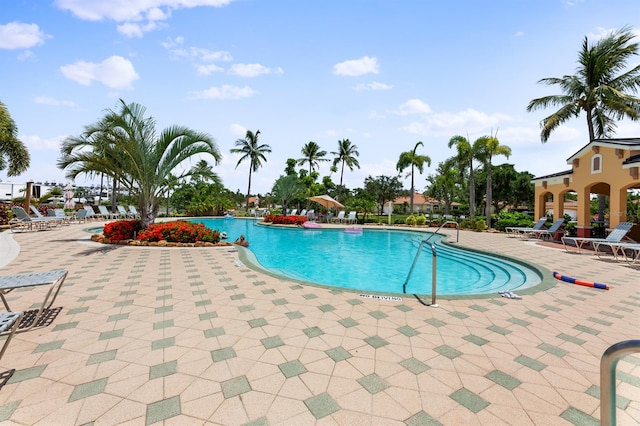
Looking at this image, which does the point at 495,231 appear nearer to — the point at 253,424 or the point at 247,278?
the point at 247,278

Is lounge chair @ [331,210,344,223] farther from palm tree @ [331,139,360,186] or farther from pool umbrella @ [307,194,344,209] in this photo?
palm tree @ [331,139,360,186]

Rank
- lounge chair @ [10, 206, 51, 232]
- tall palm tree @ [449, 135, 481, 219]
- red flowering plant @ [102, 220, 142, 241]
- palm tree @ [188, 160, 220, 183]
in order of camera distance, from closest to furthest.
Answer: red flowering plant @ [102, 220, 142, 241], palm tree @ [188, 160, 220, 183], lounge chair @ [10, 206, 51, 232], tall palm tree @ [449, 135, 481, 219]

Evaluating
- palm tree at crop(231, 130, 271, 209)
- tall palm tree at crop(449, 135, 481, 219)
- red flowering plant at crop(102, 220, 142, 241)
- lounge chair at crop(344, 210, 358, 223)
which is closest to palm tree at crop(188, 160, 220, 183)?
red flowering plant at crop(102, 220, 142, 241)

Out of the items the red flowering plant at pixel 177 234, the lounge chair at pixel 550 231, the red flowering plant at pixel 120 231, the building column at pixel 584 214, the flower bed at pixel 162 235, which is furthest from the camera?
the lounge chair at pixel 550 231

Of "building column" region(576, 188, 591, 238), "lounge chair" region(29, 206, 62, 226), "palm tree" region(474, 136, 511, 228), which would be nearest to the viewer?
"building column" region(576, 188, 591, 238)

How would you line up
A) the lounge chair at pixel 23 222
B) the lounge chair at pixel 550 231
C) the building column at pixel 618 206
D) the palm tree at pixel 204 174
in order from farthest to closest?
1. the lounge chair at pixel 23 222
2. the lounge chair at pixel 550 231
3. the palm tree at pixel 204 174
4. the building column at pixel 618 206

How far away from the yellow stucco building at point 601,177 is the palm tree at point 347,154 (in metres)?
21.1

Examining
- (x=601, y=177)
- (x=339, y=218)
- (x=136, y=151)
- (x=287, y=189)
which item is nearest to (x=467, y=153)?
(x=601, y=177)

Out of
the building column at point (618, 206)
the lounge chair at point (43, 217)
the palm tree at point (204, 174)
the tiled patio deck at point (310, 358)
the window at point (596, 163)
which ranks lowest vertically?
the tiled patio deck at point (310, 358)

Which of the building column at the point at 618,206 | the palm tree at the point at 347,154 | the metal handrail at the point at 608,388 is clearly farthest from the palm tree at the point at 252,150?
the metal handrail at the point at 608,388

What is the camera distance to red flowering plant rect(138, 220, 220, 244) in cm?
1027

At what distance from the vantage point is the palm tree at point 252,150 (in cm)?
3443

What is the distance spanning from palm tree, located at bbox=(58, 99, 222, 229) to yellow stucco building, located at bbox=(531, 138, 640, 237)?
53.2 ft

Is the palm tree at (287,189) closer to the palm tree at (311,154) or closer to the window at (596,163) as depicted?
the palm tree at (311,154)
